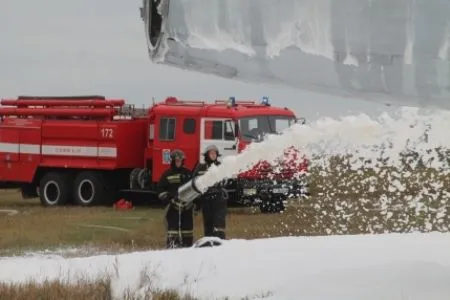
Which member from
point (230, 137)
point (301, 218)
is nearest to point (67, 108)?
point (230, 137)

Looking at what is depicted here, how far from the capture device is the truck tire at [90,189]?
20.7 meters

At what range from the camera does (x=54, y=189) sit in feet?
70.5

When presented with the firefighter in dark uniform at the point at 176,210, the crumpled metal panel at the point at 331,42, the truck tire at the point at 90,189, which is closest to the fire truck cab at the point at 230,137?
the truck tire at the point at 90,189

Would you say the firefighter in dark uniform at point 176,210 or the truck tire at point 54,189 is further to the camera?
the truck tire at point 54,189

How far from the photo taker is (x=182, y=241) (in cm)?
1149

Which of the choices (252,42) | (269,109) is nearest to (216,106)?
(269,109)

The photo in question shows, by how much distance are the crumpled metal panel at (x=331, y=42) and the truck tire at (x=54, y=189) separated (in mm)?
16281

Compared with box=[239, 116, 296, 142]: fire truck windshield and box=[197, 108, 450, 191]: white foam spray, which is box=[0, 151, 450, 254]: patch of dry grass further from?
box=[197, 108, 450, 191]: white foam spray

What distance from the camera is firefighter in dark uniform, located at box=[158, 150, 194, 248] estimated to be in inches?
449

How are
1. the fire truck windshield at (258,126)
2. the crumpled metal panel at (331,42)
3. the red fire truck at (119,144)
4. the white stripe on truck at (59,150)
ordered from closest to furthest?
the crumpled metal panel at (331,42) → the red fire truck at (119,144) → the fire truck windshield at (258,126) → the white stripe on truck at (59,150)

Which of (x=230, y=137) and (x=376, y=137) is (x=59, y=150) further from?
(x=376, y=137)

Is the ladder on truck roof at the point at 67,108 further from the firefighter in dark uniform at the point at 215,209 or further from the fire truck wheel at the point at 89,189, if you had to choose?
the firefighter in dark uniform at the point at 215,209

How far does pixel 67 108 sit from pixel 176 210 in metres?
10.7

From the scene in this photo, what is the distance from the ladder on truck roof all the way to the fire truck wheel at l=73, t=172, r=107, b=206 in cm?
138
